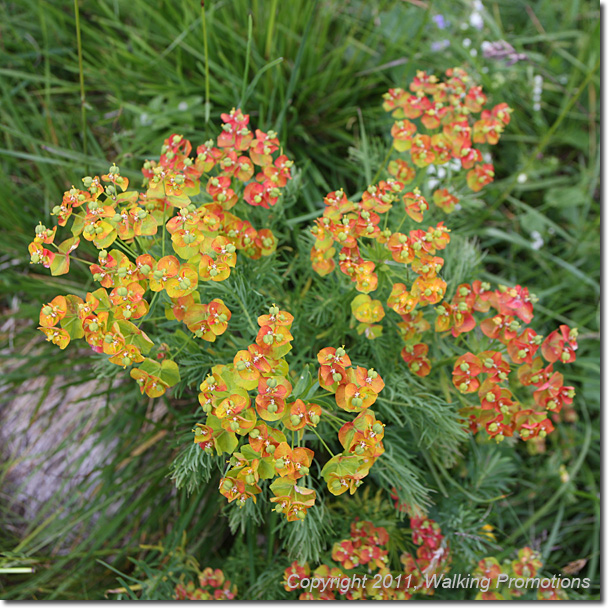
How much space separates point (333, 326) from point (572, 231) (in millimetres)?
1466

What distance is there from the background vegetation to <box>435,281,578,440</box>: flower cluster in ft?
1.23

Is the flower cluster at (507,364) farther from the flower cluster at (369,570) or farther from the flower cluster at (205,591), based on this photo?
the flower cluster at (205,591)

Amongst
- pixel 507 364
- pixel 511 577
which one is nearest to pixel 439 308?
pixel 507 364

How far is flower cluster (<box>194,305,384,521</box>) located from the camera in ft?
3.32

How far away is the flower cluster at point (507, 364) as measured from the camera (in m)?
1.21

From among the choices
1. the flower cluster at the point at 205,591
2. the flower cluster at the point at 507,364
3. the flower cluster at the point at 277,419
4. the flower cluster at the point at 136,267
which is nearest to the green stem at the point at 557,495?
the flower cluster at the point at 507,364

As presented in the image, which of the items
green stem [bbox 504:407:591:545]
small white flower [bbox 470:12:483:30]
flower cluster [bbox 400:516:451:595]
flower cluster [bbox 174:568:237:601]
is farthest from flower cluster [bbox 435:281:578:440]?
small white flower [bbox 470:12:483:30]

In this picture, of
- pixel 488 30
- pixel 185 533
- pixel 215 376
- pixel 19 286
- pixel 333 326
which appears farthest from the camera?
pixel 488 30

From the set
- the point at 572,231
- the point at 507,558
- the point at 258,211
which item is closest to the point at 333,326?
the point at 258,211

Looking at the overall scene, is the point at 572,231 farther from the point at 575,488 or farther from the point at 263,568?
the point at 263,568

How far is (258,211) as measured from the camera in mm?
1557

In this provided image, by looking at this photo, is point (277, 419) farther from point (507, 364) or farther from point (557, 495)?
point (557, 495)

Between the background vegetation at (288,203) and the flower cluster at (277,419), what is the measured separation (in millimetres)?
478

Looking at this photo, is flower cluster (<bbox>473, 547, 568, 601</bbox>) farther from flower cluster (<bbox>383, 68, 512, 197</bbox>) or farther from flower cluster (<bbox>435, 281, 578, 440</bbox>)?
flower cluster (<bbox>383, 68, 512, 197</bbox>)
